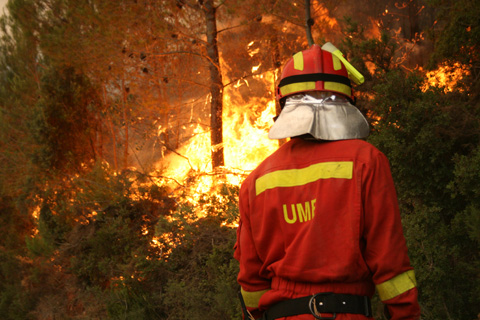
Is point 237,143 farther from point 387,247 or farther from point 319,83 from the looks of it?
point 387,247

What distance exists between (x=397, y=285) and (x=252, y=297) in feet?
2.58

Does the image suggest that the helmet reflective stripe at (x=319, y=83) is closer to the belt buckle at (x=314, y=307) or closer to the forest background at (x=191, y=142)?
the belt buckle at (x=314, y=307)

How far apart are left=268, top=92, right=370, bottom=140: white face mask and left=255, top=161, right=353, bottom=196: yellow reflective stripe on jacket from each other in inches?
5.9

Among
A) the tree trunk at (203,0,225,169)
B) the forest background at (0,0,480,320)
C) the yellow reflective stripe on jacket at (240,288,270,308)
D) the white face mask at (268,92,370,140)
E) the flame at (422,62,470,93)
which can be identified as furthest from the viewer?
the tree trunk at (203,0,225,169)

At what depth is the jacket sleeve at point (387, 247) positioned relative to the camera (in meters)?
1.84

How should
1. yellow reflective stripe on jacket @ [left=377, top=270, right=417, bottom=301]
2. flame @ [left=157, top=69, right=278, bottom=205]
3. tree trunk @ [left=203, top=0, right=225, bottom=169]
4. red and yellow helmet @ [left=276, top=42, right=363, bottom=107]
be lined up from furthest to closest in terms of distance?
tree trunk @ [left=203, top=0, right=225, bottom=169]
flame @ [left=157, top=69, right=278, bottom=205]
red and yellow helmet @ [left=276, top=42, right=363, bottom=107]
yellow reflective stripe on jacket @ [left=377, top=270, right=417, bottom=301]

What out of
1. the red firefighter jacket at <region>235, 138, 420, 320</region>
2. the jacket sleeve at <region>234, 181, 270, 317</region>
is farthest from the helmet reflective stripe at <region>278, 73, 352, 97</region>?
the jacket sleeve at <region>234, 181, 270, 317</region>

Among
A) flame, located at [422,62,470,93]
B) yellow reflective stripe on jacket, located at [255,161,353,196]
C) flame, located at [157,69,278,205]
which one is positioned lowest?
yellow reflective stripe on jacket, located at [255,161,353,196]

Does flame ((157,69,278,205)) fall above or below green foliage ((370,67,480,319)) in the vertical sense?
above

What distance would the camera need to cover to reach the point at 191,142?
1293 cm

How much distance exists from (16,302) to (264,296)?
1196 cm

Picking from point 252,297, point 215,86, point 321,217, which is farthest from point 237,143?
point 321,217

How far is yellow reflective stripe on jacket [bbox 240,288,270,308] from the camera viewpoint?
2.31 m

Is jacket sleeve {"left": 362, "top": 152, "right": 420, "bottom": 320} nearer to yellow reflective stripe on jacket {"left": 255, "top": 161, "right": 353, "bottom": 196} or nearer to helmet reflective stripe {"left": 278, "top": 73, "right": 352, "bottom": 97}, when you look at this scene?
yellow reflective stripe on jacket {"left": 255, "top": 161, "right": 353, "bottom": 196}
